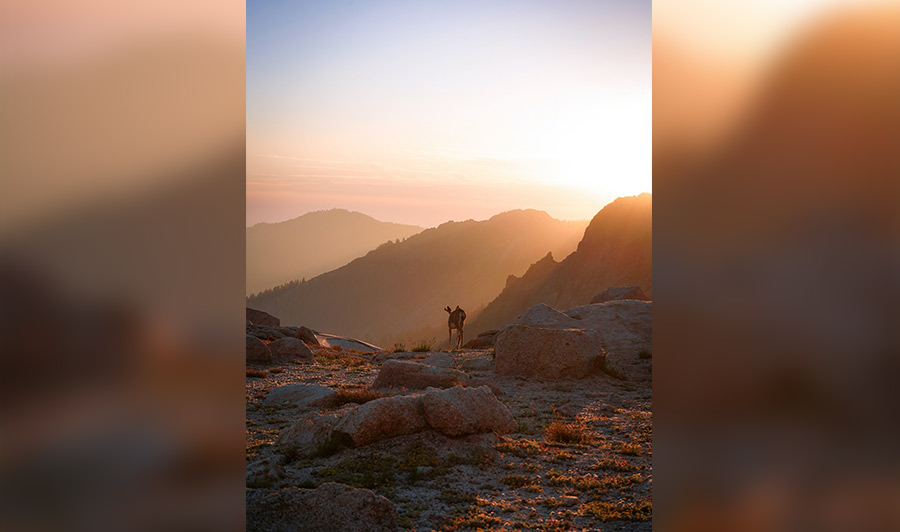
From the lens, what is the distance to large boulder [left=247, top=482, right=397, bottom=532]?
454 cm

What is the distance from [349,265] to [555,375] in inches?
3529

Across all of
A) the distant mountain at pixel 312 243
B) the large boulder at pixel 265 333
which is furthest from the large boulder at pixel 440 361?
the distant mountain at pixel 312 243

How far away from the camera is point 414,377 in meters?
9.88

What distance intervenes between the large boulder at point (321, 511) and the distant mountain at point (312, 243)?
3359 inches

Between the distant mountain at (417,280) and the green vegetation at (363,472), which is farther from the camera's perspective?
the distant mountain at (417,280)

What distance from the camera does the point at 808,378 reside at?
2.51 metres

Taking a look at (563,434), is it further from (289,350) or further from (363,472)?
(289,350)

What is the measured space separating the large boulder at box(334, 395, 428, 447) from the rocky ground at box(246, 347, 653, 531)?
9 cm

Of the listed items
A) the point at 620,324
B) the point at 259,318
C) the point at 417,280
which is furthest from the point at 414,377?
the point at 417,280

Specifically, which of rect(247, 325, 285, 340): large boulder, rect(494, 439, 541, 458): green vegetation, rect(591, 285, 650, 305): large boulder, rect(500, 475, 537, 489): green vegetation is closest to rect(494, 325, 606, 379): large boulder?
rect(494, 439, 541, 458): green vegetation

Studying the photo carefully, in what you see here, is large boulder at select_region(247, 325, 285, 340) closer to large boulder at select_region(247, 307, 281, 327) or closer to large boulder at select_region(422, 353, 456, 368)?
large boulder at select_region(247, 307, 281, 327)

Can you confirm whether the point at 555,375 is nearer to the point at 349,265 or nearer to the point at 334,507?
the point at 334,507

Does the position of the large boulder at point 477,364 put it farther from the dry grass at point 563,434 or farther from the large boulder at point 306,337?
the large boulder at point 306,337

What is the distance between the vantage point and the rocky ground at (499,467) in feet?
17.0
